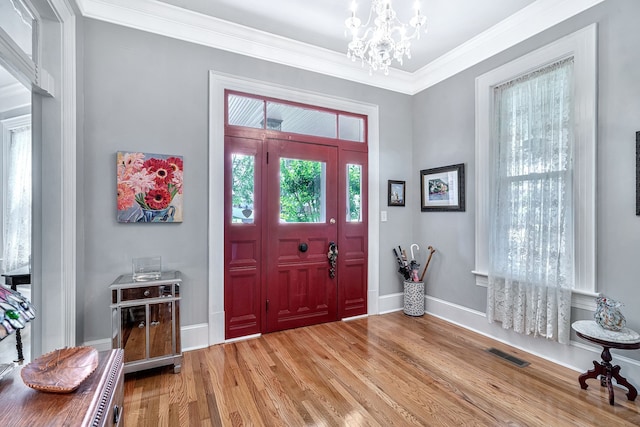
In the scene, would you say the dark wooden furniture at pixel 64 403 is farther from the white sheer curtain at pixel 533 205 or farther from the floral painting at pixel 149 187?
the white sheer curtain at pixel 533 205

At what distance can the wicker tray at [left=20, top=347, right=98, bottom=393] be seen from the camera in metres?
0.85

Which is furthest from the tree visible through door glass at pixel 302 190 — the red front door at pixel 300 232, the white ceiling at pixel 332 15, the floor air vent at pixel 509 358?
Result: the floor air vent at pixel 509 358

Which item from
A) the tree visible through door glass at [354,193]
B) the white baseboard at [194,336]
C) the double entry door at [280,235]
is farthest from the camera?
the tree visible through door glass at [354,193]

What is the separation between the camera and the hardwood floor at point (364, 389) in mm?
1801

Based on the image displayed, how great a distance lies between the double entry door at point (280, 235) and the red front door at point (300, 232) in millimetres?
11

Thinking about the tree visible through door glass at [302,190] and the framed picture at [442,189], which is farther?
the framed picture at [442,189]

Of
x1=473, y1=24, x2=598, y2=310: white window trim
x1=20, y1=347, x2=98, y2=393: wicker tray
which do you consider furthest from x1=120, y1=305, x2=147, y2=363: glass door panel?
x1=473, y1=24, x2=598, y2=310: white window trim

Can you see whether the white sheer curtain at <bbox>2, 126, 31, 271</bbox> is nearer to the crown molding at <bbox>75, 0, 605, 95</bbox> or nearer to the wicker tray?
the crown molding at <bbox>75, 0, 605, 95</bbox>

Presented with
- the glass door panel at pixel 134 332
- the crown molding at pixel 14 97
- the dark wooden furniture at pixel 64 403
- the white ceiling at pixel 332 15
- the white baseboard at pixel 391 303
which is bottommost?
the white baseboard at pixel 391 303

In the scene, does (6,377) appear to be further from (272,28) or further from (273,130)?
(272,28)

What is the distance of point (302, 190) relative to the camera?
128 inches

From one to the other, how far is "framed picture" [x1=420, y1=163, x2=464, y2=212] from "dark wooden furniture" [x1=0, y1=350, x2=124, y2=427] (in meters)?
3.36

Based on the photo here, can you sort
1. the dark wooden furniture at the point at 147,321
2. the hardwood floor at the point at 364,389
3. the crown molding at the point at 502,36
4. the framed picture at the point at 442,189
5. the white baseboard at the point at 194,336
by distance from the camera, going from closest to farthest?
1. the hardwood floor at the point at 364,389
2. the dark wooden furniture at the point at 147,321
3. the crown molding at the point at 502,36
4. the white baseboard at the point at 194,336
5. the framed picture at the point at 442,189

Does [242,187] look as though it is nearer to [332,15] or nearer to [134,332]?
[134,332]
